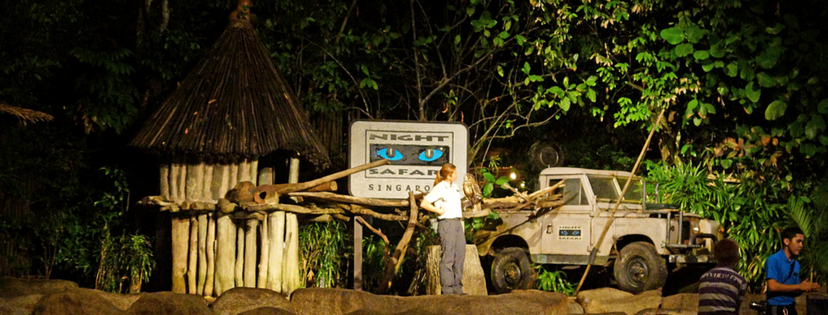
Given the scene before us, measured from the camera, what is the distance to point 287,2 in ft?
41.4

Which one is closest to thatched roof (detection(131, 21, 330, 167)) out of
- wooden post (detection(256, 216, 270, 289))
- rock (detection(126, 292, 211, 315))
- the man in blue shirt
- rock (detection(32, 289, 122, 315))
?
wooden post (detection(256, 216, 270, 289))

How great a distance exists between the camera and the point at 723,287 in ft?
20.4

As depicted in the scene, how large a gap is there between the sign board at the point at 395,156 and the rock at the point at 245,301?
6.82 ft

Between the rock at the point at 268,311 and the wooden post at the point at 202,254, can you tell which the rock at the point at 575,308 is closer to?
the rock at the point at 268,311

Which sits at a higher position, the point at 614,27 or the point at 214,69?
the point at 614,27

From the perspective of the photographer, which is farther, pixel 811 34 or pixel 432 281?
pixel 811 34

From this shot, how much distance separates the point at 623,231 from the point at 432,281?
2.94 meters

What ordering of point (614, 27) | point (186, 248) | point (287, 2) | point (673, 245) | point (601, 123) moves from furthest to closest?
point (601, 123), point (614, 27), point (287, 2), point (673, 245), point (186, 248)

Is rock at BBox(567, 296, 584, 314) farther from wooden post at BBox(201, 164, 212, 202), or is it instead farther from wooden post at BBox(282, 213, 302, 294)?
wooden post at BBox(201, 164, 212, 202)

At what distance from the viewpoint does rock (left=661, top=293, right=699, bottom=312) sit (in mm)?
10281

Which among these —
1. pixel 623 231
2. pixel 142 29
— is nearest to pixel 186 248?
pixel 142 29

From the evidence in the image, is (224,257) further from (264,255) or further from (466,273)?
(466,273)

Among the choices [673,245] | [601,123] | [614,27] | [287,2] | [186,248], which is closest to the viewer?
[186,248]

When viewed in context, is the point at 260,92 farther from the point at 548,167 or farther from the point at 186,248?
the point at 548,167
